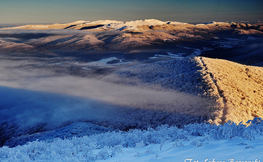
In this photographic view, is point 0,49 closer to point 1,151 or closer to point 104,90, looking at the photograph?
point 104,90

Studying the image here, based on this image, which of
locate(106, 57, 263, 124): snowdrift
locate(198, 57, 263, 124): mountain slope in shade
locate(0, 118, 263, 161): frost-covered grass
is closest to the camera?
locate(0, 118, 263, 161): frost-covered grass

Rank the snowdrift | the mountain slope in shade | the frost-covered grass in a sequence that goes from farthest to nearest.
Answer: the snowdrift, the mountain slope in shade, the frost-covered grass

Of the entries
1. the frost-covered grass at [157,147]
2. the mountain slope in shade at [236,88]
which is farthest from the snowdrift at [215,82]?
the frost-covered grass at [157,147]

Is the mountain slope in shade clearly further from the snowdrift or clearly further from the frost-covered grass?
the frost-covered grass

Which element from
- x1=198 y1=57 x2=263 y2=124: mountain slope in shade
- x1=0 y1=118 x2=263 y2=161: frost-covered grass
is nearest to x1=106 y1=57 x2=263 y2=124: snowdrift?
x1=198 y1=57 x2=263 y2=124: mountain slope in shade

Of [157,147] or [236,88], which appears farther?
[236,88]

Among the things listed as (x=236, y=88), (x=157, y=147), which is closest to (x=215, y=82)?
(x=236, y=88)

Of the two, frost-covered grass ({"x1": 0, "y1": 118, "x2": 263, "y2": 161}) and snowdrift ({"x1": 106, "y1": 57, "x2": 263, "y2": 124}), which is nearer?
frost-covered grass ({"x1": 0, "y1": 118, "x2": 263, "y2": 161})

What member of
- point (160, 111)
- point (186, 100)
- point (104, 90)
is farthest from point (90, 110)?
point (186, 100)

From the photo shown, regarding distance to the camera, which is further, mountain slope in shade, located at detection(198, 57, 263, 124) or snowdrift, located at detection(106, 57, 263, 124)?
snowdrift, located at detection(106, 57, 263, 124)

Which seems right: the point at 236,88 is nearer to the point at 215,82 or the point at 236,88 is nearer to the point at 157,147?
the point at 215,82

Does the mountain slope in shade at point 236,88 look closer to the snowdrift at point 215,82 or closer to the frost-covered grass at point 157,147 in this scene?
the snowdrift at point 215,82
